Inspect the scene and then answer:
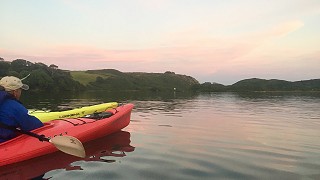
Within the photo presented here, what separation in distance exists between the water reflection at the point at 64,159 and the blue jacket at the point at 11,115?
89 centimetres

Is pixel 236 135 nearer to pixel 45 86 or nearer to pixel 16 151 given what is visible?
pixel 16 151

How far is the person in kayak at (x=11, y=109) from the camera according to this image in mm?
7582

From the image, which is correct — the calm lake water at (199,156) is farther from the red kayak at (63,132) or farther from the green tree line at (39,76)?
the green tree line at (39,76)

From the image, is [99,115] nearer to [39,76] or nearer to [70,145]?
[70,145]

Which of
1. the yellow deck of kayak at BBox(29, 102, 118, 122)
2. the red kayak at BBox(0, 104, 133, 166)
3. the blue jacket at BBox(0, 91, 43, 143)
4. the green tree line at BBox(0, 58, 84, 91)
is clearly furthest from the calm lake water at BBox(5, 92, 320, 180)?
the green tree line at BBox(0, 58, 84, 91)

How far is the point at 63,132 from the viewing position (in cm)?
973

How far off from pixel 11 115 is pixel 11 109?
0.16 m

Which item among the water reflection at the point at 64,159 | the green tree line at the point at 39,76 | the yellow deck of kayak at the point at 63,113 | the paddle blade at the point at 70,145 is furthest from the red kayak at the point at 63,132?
the green tree line at the point at 39,76

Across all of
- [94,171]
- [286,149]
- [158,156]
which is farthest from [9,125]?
[286,149]

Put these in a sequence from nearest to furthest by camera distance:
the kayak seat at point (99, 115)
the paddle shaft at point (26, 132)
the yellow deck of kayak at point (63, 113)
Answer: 1. the paddle shaft at point (26, 132)
2. the kayak seat at point (99, 115)
3. the yellow deck of kayak at point (63, 113)

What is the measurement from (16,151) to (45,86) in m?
82.7

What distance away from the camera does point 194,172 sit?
7.41 m

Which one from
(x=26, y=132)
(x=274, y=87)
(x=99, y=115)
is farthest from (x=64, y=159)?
(x=274, y=87)

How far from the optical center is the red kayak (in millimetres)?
8016
